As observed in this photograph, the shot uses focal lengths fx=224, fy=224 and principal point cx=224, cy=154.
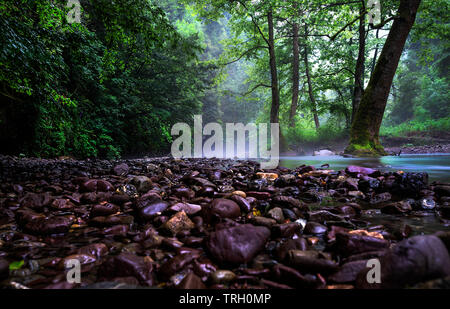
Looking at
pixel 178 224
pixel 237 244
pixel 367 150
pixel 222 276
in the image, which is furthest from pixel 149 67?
pixel 222 276

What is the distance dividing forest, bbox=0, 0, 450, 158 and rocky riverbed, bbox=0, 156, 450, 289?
2931 mm

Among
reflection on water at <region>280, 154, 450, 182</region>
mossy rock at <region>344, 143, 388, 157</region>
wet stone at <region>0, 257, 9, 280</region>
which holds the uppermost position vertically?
mossy rock at <region>344, 143, 388, 157</region>

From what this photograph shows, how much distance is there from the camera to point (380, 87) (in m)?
6.37

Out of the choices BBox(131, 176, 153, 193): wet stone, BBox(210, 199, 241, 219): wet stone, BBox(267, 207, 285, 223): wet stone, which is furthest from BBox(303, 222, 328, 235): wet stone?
BBox(131, 176, 153, 193): wet stone

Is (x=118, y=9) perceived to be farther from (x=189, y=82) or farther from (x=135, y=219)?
(x=189, y=82)

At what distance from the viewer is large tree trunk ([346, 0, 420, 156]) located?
19.9 ft

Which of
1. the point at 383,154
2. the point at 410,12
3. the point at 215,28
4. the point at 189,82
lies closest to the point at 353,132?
the point at 383,154

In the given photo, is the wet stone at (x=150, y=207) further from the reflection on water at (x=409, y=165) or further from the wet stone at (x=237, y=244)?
the reflection on water at (x=409, y=165)

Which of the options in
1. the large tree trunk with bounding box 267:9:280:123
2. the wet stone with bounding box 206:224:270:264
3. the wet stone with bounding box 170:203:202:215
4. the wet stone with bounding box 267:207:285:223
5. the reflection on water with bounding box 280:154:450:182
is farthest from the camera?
the large tree trunk with bounding box 267:9:280:123

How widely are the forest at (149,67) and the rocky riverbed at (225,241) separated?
2.93m

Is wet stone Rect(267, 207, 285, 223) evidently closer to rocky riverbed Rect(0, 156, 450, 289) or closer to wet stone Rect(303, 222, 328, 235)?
rocky riverbed Rect(0, 156, 450, 289)

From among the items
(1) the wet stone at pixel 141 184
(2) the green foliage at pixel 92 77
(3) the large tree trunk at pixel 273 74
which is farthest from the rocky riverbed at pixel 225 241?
(3) the large tree trunk at pixel 273 74

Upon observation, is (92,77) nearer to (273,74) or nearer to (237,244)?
(273,74)
